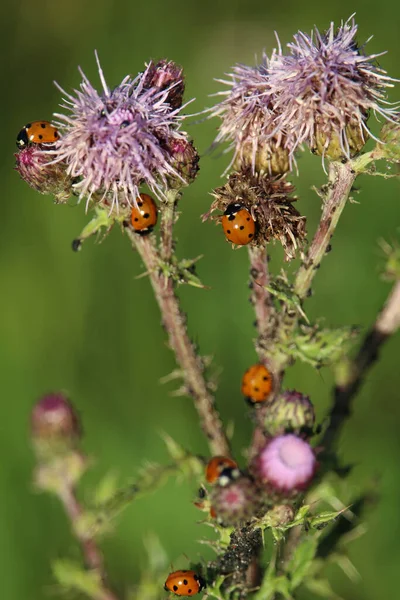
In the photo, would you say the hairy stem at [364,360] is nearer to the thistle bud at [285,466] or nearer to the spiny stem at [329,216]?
the thistle bud at [285,466]

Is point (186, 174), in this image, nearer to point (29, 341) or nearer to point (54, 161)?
point (54, 161)

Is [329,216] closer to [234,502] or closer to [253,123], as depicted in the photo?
[253,123]

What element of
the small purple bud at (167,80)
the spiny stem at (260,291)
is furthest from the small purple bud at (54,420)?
the small purple bud at (167,80)

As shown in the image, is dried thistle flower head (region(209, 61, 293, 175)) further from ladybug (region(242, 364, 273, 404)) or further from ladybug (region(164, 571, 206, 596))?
ladybug (region(164, 571, 206, 596))

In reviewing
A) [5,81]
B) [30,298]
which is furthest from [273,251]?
[5,81]

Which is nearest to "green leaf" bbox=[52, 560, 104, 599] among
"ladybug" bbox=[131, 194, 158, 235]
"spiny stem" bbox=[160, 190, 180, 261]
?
"spiny stem" bbox=[160, 190, 180, 261]

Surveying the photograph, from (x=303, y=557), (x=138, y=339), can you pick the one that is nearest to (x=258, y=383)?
(x=303, y=557)
